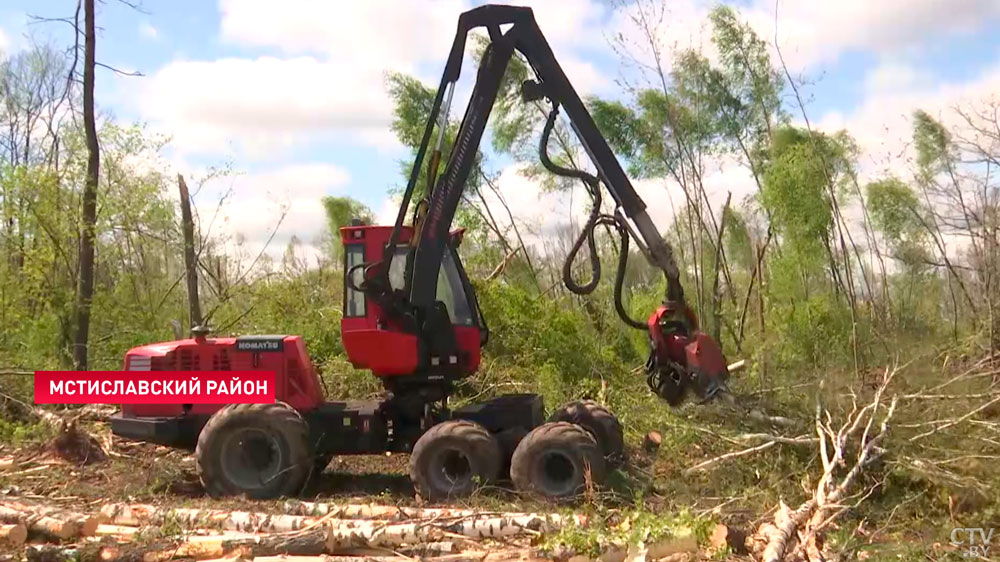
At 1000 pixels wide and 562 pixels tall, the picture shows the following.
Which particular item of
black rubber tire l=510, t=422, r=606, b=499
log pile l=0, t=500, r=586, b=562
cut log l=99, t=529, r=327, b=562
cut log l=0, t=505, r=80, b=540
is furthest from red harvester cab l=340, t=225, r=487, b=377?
cut log l=0, t=505, r=80, b=540

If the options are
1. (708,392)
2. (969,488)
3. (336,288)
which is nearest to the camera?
(969,488)

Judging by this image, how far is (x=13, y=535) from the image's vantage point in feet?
21.5

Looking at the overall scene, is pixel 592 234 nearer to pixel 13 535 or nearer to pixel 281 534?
pixel 281 534

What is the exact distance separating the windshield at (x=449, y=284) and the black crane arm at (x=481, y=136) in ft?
0.56

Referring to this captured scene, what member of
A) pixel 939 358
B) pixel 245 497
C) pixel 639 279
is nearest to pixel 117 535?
pixel 245 497

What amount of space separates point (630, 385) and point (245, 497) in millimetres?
7179

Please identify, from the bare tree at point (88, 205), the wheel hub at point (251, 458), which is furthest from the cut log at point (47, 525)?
the bare tree at point (88, 205)

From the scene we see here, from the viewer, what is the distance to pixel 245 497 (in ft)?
26.3

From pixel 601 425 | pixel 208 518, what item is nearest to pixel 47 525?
pixel 208 518

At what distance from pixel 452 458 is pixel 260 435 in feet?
5.94

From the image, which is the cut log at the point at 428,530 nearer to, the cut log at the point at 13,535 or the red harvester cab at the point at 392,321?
the red harvester cab at the point at 392,321

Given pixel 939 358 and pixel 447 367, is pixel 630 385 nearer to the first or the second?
pixel 939 358

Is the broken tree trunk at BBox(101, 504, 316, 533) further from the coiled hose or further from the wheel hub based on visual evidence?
the coiled hose

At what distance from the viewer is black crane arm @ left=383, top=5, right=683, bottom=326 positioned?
8312 millimetres
